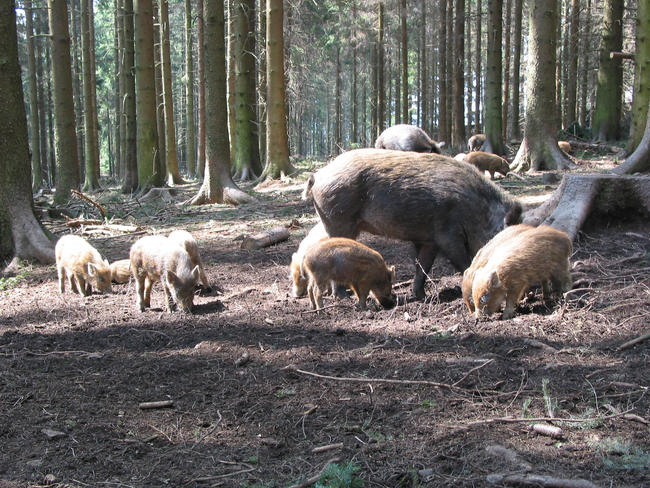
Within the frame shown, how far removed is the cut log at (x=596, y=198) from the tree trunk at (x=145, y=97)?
12.5 m

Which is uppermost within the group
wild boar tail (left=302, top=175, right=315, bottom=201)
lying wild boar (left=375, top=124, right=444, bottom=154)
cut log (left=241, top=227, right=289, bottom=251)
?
lying wild boar (left=375, top=124, right=444, bottom=154)

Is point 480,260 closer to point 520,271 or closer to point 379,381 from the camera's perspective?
point 520,271

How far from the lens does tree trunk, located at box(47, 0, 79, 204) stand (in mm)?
14813

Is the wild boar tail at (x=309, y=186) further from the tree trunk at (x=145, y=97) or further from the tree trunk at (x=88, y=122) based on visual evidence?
the tree trunk at (x=88, y=122)

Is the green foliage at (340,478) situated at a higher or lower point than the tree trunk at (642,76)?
lower

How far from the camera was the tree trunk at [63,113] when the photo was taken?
48.6 ft

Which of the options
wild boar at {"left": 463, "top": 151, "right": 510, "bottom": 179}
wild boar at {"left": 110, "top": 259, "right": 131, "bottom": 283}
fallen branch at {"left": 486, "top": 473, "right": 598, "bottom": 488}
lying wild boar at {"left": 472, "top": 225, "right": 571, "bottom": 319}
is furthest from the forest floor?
wild boar at {"left": 463, "top": 151, "right": 510, "bottom": 179}

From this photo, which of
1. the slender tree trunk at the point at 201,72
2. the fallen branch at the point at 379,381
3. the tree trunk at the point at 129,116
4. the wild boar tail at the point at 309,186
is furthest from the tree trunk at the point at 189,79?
the fallen branch at the point at 379,381

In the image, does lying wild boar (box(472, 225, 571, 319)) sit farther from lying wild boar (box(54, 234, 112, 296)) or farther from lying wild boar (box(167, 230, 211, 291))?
lying wild boar (box(54, 234, 112, 296))

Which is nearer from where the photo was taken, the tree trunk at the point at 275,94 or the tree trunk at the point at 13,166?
the tree trunk at the point at 13,166

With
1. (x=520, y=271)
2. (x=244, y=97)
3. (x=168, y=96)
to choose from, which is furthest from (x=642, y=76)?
(x=168, y=96)

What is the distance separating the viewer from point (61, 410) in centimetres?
395

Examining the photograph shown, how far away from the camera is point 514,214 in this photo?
6504mm

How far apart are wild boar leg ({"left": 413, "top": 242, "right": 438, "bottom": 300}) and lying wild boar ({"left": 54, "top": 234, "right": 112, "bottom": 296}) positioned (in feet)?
12.6
